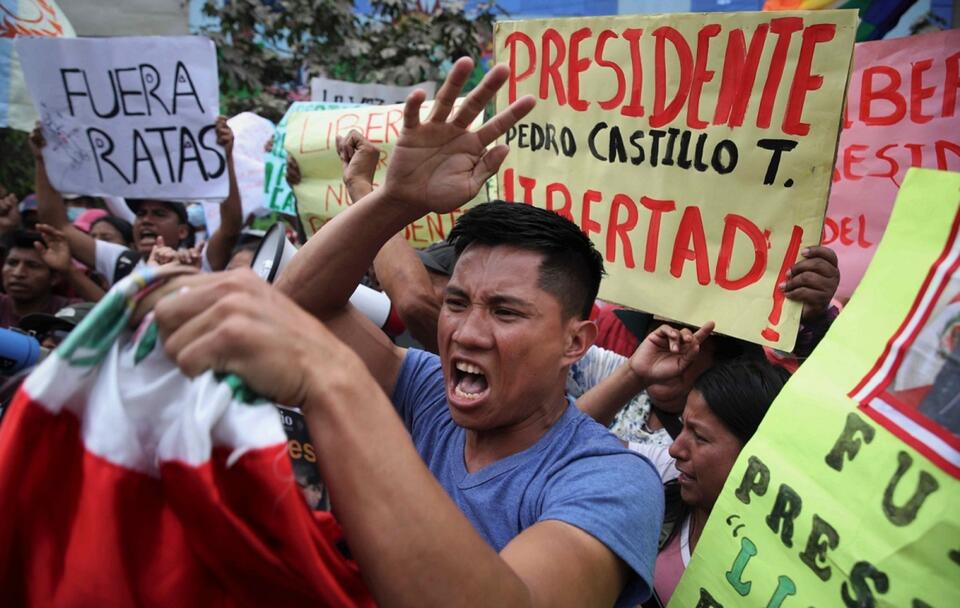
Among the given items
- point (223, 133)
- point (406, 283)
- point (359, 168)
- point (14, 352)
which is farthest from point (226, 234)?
point (14, 352)

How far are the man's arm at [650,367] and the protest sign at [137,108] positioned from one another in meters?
2.85

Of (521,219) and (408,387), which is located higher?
(521,219)

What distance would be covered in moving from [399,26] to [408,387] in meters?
6.19

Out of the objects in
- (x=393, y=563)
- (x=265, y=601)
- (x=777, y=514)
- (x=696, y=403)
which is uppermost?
(x=393, y=563)

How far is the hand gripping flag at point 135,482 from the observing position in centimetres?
103

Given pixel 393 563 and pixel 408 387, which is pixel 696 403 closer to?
pixel 408 387

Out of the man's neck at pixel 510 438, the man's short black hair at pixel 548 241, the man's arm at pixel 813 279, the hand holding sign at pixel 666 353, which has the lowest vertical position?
the hand holding sign at pixel 666 353

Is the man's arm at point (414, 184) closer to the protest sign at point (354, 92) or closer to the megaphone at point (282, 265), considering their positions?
the megaphone at point (282, 265)

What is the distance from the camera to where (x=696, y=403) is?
8.35ft

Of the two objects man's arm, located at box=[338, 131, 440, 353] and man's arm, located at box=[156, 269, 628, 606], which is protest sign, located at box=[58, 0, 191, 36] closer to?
man's arm, located at box=[338, 131, 440, 353]

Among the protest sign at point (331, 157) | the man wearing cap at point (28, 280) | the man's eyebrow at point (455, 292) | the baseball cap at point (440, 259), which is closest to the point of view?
the man's eyebrow at point (455, 292)

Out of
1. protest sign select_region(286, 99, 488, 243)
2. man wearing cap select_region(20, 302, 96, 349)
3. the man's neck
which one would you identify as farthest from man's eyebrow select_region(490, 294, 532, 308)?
protest sign select_region(286, 99, 488, 243)

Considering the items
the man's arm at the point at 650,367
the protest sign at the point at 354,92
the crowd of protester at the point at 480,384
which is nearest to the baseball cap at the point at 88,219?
the protest sign at the point at 354,92

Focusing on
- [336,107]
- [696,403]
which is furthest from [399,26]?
[696,403]
